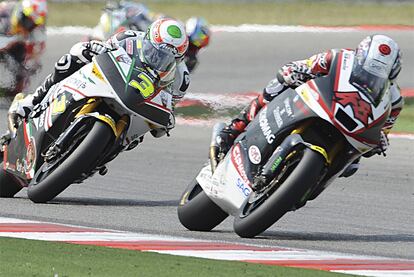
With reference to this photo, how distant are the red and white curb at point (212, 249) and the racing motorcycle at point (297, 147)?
0.38m

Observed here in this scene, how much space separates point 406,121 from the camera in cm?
1658

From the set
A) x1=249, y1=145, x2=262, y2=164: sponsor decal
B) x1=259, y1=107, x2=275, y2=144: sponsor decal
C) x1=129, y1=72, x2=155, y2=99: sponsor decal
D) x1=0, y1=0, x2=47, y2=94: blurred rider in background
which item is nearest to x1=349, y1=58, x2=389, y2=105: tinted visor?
x1=259, y1=107, x2=275, y2=144: sponsor decal

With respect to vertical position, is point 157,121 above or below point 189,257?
below

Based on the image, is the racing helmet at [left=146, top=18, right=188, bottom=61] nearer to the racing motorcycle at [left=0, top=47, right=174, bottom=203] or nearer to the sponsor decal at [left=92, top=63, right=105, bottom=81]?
the racing motorcycle at [left=0, top=47, right=174, bottom=203]

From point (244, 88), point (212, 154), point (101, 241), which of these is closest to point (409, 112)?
point (244, 88)

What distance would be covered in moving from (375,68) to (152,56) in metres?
2.08

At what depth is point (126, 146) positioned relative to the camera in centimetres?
1027

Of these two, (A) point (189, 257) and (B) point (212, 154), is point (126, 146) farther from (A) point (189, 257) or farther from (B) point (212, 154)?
(A) point (189, 257)

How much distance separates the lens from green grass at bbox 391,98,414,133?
16.0 metres

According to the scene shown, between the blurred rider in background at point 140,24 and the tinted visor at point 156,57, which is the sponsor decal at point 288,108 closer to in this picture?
the tinted visor at point 156,57

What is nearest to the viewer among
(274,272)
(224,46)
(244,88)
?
(274,272)

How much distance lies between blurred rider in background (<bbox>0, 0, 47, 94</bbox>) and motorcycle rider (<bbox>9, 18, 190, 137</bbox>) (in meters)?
8.06

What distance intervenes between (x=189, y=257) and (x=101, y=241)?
741 mm

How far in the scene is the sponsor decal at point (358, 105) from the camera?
8.44 m
